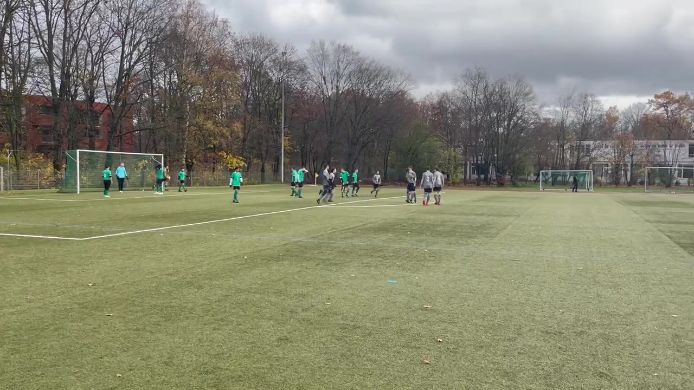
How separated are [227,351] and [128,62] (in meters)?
46.4

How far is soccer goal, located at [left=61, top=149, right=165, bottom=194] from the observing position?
32.8 m

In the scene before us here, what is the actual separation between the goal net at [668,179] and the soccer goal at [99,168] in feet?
167

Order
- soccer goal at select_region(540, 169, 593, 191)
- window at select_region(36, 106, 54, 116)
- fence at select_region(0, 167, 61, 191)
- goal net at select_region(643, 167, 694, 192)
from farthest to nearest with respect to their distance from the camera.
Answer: soccer goal at select_region(540, 169, 593, 191) → goal net at select_region(643, 167, 694, 192) → window at select_region(36, 106, 54, 116) → fence at select_region(0, 167, 61, 191)

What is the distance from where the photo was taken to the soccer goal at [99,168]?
32.8m

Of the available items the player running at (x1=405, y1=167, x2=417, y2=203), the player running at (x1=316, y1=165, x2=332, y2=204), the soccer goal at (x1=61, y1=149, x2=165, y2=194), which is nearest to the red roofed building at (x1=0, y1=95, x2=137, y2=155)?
the soccer goal at (x1=61, y1=149, x2=165, y2=194)

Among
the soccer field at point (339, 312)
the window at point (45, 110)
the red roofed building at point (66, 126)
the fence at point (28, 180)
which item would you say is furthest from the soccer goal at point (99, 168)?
the soccer field at point (339, 312)

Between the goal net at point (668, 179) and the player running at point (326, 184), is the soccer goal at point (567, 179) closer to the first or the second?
the goal net at point (668, 179)

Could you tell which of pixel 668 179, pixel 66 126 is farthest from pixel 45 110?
pixel 668 179

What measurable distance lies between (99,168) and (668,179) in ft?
191

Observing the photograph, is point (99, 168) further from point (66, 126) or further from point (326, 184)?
point (326, 184)

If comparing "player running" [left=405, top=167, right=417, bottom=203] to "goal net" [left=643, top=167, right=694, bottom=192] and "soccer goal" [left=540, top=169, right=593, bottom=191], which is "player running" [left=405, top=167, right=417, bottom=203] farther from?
"goal net" [left=643, top=167, right=694, bottom=192]

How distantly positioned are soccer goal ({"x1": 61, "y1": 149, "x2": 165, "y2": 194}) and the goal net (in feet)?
167

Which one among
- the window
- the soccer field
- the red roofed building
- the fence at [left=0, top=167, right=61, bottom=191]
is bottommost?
the soccer field

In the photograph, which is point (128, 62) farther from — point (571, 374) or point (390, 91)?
point (571, 374)
